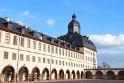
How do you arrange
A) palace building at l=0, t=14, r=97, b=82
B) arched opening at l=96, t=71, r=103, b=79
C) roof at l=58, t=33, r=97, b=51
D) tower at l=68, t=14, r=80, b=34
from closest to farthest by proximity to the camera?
palace building at l=0, t=14, r=97, b=82 → roof at l=58, t=33, r=97, b=51 → arched opening at l=96, t=71, r=103, b=79 → tower at l=68, t=14, r=80, b=34

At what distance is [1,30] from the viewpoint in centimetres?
4094

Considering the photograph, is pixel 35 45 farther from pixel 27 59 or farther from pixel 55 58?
pixel 55 58

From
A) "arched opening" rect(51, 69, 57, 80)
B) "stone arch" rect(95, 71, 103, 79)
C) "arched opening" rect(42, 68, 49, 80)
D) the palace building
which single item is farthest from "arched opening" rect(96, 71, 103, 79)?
"arched opening" rect(42, 68, 49, 80)

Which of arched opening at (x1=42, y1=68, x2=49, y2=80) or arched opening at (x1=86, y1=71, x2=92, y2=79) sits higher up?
arched opening at (x1=42, y1=68, x2=49, y2=80)

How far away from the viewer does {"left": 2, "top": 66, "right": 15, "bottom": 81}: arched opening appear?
43591 mm

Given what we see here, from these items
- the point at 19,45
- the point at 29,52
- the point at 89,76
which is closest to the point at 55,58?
the point at 29,52

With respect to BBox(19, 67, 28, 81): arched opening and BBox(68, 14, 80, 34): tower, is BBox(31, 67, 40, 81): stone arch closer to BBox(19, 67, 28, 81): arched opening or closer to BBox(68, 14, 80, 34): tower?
BBox(19, 67, 28, 81): arched opening

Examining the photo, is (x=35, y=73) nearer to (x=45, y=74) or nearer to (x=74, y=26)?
(x=45, y=74)

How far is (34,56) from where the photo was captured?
167 feet

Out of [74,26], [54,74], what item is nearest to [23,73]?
[54,74]

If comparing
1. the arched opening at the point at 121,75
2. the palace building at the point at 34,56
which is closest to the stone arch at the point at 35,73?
the palace building at the point at 34,56

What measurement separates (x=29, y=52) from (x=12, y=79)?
7.23m

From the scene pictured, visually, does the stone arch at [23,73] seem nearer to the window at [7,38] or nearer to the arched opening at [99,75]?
the window at [7,38]

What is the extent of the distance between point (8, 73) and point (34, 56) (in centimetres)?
789
